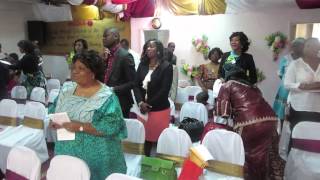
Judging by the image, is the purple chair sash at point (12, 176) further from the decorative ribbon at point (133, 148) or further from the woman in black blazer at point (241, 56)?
the woman in black blazer at point (241, 56)

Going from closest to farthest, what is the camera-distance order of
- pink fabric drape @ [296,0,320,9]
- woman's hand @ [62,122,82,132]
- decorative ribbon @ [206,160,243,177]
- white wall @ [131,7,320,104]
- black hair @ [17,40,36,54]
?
1. woman's hand @ [62,122,82,132]
2. decorative ribbon @ [206,160,243,177]
3. black hair @ [17,40,36,54]
4. pink fabric drape @ [296,0,320,9]
5. white wall @ [131,7,320,104]

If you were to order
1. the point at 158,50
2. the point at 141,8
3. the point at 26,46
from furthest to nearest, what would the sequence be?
the point at 141,8, the point at 26,46, the point at 158,50

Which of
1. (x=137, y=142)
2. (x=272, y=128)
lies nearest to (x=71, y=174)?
(x=137, y=142)

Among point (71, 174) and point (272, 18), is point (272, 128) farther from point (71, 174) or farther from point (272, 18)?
point (272, 18)

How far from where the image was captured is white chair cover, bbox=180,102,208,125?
411 centimetres

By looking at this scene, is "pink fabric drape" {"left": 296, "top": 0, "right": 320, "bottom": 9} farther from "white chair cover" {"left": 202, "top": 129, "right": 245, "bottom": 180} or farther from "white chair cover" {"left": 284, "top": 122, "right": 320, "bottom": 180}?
"white chair cover" {"left": 202, "top": 129, "right": 245, "bottom": 180}

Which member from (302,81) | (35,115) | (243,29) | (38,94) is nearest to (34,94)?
(38,94)

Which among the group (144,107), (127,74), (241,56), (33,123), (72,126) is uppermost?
(241,56)

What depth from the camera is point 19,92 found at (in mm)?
5504

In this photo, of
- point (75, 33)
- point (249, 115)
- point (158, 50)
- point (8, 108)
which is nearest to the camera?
point (249, 115)

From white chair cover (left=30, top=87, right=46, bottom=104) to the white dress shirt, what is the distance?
11.6 feet

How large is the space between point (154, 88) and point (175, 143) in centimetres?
68

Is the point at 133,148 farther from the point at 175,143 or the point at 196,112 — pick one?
the point at 196,112

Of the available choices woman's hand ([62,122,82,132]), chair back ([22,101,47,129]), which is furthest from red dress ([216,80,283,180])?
chair back ([22,101,47,129])
